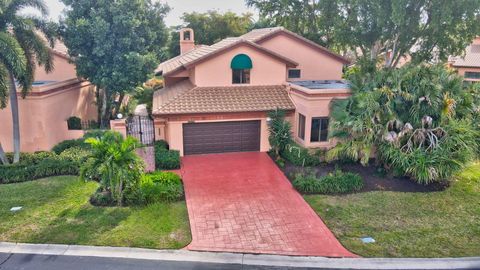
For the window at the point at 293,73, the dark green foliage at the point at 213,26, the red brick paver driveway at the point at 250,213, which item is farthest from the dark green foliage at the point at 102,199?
the dark green foliage at the point at 213,26

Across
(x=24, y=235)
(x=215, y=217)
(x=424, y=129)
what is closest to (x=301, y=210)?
(x=215, y=217)

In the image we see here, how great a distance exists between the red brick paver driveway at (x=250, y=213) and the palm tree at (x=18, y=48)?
27.4ft

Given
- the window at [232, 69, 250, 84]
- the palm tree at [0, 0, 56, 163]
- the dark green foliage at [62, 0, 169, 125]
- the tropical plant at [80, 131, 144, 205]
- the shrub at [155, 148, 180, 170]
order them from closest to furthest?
the tropical plant at [80, 131, 144, 205] → the palm tree at [0, 0, 56, 163] → the shrub at [155, 148, 180, 170] → the dark green foliage at [62, 0, 169, 125] → the window at [232, 69, 250, 84]

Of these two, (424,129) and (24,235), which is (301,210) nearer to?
(424,129)

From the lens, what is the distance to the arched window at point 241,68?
65.9ft

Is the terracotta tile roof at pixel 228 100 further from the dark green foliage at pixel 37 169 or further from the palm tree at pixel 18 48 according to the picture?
the palm tree at pixel 18 48

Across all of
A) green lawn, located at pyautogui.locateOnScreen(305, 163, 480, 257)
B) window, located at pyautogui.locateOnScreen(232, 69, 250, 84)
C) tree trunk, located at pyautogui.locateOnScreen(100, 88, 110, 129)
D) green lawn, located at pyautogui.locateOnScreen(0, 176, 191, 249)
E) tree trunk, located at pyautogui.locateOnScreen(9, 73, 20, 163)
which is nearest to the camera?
green lawn, located at pyautogui.locateOnScreen(305, 163, 480, 257)

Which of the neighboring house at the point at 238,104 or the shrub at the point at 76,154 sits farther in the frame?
the neighboring house at the point at 238,104

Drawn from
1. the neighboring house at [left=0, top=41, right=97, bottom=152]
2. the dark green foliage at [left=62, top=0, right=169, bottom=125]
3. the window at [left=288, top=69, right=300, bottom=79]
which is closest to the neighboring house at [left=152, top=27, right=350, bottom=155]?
the dark green foliage at [left=62, top=0, right=169, bottom=125]

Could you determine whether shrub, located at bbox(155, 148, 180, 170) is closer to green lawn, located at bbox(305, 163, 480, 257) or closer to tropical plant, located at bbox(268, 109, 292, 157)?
tropical plant, located at bbox(268, 109, 292, 157)

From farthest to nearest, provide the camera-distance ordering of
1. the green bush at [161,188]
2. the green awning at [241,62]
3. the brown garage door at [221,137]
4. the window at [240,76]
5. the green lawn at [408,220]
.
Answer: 1. the window at [240,76]
2. the green awning at [241,62]
3. the brown garage door at [221,137]
4. the green bush at [161,188]
5. the green lawn at [408,220]

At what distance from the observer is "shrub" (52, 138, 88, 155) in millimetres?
19094

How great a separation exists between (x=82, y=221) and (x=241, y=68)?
1199cm

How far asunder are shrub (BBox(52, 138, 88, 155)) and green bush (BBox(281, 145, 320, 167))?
11.2m
